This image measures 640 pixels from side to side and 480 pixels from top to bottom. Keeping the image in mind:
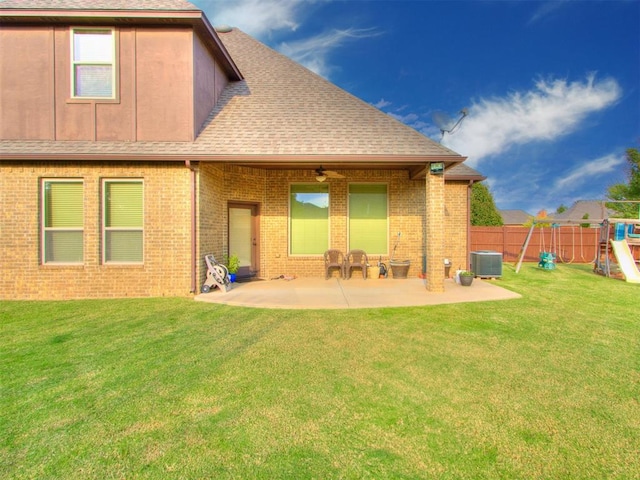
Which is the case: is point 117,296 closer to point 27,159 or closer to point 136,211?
point 136,211

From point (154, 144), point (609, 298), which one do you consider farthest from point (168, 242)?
point (609, 298)

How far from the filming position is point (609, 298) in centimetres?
715

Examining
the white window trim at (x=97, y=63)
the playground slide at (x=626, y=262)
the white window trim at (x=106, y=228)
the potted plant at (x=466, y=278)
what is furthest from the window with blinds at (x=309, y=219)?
the playground slide at (x=626, y=262)

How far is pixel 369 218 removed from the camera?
30.7 feet

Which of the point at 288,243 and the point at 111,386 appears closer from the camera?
the point at 111,386

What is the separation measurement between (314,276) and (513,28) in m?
53.4

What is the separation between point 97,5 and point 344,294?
8.58 metres

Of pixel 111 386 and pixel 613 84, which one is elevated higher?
pixel 613 84

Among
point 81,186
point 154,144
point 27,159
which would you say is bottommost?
point 81,186

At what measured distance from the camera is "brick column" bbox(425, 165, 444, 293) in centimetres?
721

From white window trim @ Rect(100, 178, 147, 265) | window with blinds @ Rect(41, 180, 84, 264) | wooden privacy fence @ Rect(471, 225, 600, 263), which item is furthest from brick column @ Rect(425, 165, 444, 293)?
wooden privacy fence @ Rect(471, 225, 600, 263)

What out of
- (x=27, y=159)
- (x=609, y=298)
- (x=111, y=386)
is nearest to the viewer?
(x=111, y=386)

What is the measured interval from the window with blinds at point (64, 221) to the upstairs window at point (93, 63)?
215cm

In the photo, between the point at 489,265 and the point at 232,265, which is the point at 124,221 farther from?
the point at 489,265
